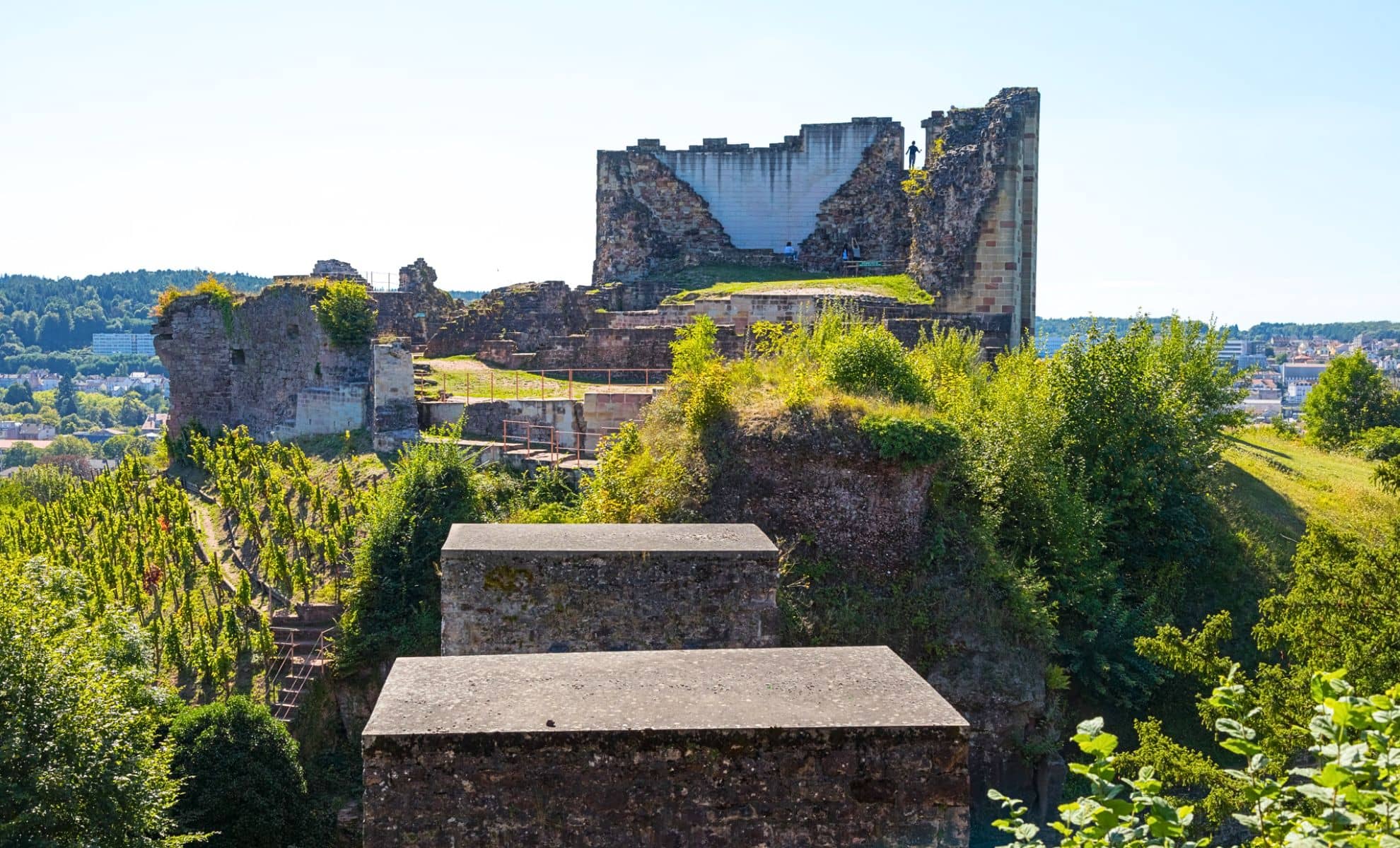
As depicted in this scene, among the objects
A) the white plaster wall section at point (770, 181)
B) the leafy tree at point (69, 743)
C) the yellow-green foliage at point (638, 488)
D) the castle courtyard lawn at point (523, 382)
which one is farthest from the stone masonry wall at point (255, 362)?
the leafy tree at point (69, 743)

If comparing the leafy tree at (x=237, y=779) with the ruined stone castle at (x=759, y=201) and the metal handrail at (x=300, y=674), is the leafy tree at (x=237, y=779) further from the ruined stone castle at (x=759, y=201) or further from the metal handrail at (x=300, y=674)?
the ruined stone castle at (x=759, y=201)

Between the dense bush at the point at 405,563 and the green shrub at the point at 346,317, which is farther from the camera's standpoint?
the green shrub at the point at 346,317

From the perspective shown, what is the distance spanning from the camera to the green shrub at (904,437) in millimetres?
13320

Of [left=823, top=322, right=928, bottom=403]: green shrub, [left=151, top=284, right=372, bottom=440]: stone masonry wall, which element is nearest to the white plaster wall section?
[left=151, top=284, right=372, bottom=440]: stone masonry wall

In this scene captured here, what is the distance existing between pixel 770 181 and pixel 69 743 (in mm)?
22150

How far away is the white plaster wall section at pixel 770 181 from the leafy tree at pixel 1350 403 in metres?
16.3

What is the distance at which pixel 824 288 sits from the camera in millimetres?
24109

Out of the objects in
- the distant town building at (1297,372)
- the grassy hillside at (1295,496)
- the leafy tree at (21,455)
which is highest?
the grassy hillside at (1295,496)

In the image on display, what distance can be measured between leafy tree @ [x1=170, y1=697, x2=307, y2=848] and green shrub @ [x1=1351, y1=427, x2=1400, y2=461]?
25.9 metres

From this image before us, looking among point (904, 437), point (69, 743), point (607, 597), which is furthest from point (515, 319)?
point (607, 597)

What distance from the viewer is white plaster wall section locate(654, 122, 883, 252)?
30.1 m

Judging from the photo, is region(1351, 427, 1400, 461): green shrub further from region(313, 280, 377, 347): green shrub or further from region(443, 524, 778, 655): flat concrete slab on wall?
region(443, 524, 778, 655): flat concrete slab on wall

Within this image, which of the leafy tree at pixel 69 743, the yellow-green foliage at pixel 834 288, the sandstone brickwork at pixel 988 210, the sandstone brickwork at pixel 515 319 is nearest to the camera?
the leafy tree at pixel 69 743

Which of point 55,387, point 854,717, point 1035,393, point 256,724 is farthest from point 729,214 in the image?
point 55,387
